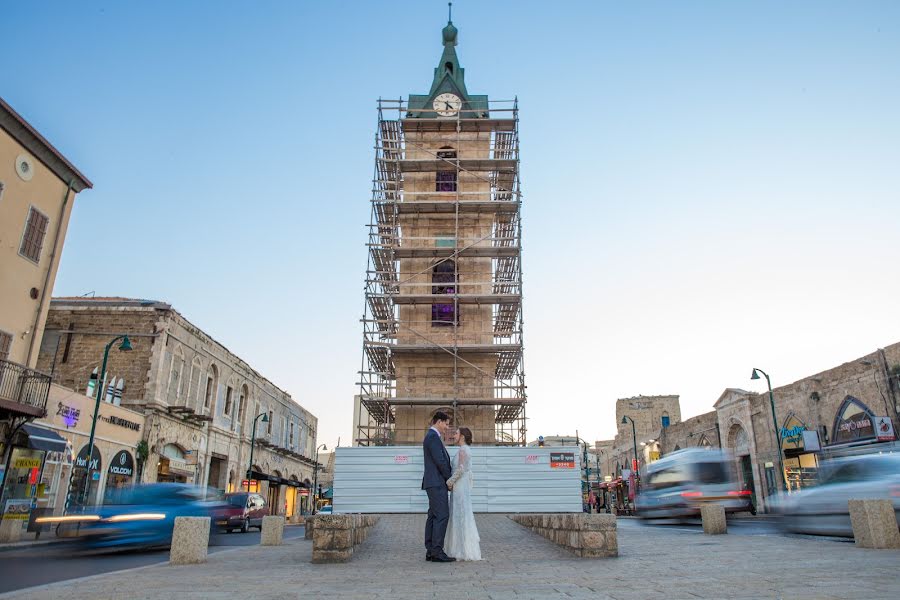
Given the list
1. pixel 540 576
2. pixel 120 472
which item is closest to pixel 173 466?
pixel 120 472

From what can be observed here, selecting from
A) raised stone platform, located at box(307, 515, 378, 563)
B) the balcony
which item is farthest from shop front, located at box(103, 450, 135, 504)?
raised stone platform, located at box(307, 515, 378, 563)

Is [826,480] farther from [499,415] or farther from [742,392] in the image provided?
[742,392]

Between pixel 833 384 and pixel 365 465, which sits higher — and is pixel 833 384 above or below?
above

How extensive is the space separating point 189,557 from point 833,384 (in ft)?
87.6

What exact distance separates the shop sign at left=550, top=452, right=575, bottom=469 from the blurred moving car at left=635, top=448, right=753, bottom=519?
453cm

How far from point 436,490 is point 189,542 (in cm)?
408

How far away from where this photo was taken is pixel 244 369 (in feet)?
132

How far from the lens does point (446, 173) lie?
109 feet

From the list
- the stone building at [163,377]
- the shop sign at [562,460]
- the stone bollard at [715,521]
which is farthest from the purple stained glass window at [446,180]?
the stone bollard at [715,521]

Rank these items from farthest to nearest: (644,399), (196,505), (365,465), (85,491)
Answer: (644,399), (85,491), (365,465), (196,505)

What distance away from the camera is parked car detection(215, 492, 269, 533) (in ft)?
72.8

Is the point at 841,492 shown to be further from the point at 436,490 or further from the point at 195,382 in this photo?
the point at 195,382

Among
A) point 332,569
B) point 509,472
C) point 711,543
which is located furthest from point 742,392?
point 332,569

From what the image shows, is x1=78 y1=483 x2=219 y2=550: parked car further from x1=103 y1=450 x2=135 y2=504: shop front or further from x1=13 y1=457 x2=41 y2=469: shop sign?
x1=103 y1=450 x2=135 y2=504: shop front
